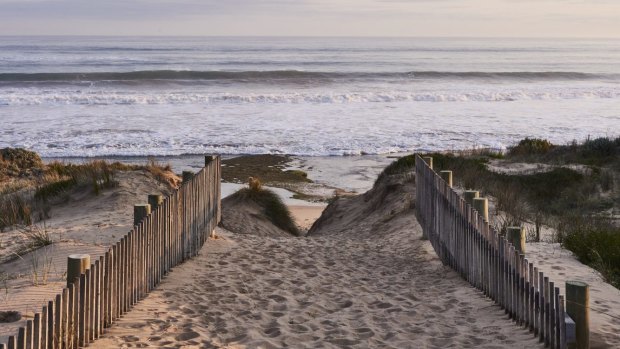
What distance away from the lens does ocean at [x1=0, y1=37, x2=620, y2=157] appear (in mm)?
27469

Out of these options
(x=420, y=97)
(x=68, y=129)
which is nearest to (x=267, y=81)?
(x=420, y=97)

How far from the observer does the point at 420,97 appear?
45000mm

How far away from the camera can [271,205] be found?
1603 centimetres

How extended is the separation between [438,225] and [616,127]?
2382cm

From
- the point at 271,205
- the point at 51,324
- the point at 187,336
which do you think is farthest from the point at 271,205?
the point at 51,324

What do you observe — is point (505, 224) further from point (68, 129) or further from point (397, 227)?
point (68, 129)

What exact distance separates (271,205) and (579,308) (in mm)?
10972

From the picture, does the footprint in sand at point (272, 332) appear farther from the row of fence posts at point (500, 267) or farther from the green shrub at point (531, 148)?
the green shrub at point (531, 148)

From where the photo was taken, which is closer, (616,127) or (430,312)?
(430,312)

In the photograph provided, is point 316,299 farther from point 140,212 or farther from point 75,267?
point 75,267

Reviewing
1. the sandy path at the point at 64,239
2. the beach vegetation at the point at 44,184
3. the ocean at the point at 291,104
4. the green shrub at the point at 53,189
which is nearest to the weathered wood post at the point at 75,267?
the sandy path at the point at 64,239

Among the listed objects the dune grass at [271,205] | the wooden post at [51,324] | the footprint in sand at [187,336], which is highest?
the wooden post at [51,324]

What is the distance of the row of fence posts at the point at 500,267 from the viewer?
5.44 metres

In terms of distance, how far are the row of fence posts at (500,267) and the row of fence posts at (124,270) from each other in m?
3.14
